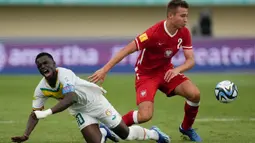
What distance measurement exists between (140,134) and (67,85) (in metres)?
1.60

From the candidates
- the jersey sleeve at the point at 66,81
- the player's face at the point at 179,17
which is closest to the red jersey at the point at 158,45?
the player's face at the point at 179,17

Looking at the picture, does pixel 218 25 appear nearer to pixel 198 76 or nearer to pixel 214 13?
pixel 214 13

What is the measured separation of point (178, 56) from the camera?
856 inches

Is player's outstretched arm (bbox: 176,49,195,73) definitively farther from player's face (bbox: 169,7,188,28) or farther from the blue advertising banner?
the blue advertising banner

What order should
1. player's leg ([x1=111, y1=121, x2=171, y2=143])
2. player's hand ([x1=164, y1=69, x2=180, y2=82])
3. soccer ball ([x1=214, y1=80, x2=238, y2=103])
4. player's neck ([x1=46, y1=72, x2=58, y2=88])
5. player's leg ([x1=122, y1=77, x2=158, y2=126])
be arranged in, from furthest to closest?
soccer ball ([x1=214, y1=80, x2=238, y2=103]), player's leg ([x1=122, y1=77, x2=158, y2=126]), player's hand ([x1=164, y1=69, x2=180, y2=82]), player's leg ([x1=111, y1=121, x2=171, y2=143]), player's neck ([x1=46, y1=72, x2=58, y2=88])

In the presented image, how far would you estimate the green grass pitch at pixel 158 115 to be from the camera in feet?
34.5

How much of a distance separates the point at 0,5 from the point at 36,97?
23225 millimetres

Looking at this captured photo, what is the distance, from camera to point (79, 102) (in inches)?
338

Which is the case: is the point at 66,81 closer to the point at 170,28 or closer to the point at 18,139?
the point at 18,139

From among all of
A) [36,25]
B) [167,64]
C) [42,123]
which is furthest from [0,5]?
[167,64]

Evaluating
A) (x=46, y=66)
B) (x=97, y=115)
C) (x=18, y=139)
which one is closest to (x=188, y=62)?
(x=97, y=115)

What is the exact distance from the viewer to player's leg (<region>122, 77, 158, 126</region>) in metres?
9.45

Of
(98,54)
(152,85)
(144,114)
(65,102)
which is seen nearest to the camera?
(65,102)

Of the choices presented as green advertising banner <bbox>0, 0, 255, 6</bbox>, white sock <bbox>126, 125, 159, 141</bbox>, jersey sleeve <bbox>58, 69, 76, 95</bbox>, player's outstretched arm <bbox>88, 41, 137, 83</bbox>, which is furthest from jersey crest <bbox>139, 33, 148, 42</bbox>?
green advertising banner <bbox>0, 0, 255, 6</bbox>
